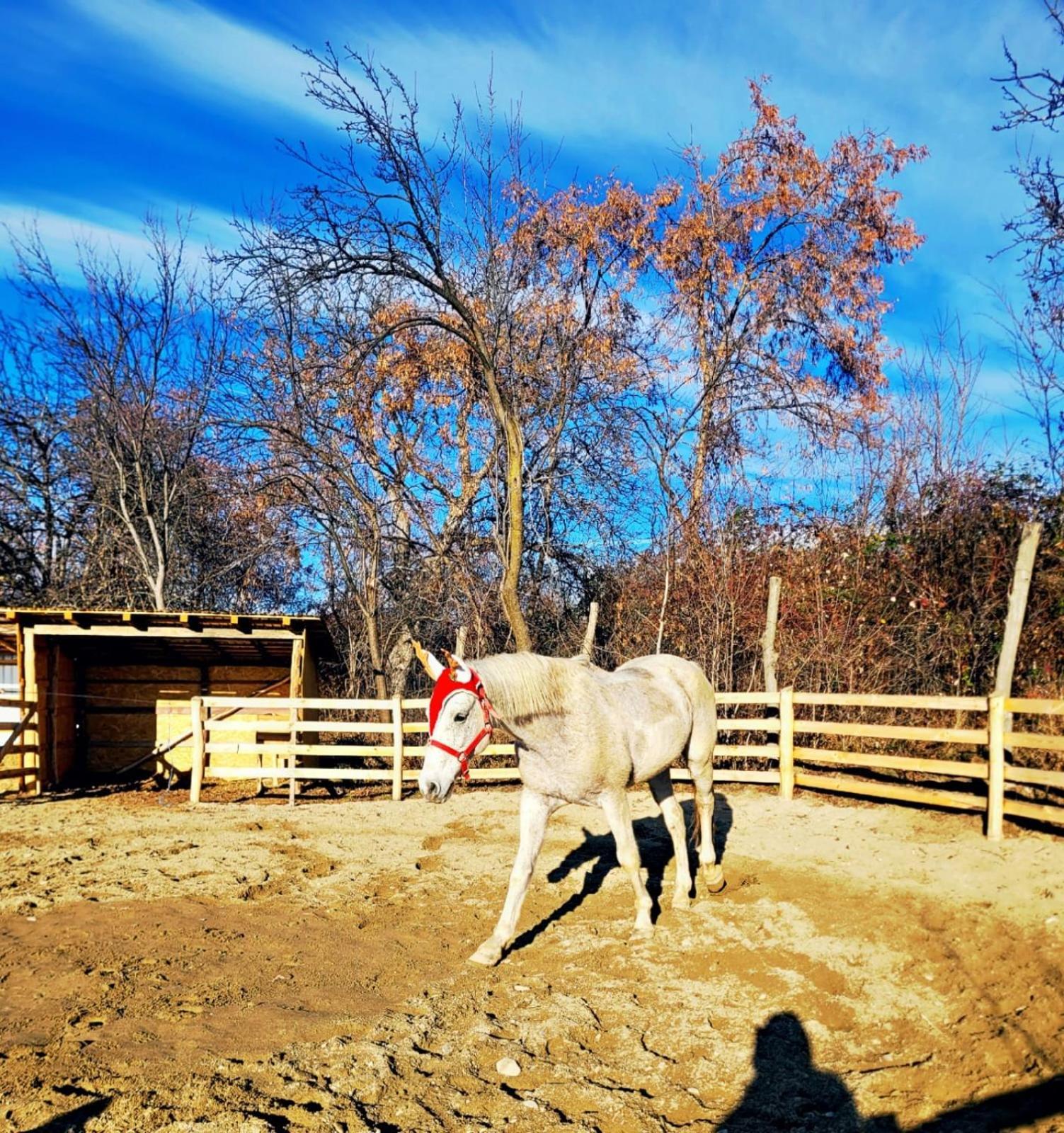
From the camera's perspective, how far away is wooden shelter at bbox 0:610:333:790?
11414mm

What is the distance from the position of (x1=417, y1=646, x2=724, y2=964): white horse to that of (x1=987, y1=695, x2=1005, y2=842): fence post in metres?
3.18

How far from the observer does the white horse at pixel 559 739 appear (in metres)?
4.61

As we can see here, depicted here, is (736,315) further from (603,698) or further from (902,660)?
(603,698)

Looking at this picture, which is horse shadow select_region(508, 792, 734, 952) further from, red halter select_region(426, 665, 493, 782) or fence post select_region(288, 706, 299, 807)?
fence post select_region(288, 706, 299, 807)

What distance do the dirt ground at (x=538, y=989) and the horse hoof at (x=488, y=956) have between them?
13cm

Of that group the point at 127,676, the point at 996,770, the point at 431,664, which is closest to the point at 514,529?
the point at 996,770

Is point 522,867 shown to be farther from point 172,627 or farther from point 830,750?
point 172,627

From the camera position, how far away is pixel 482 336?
36.7ft

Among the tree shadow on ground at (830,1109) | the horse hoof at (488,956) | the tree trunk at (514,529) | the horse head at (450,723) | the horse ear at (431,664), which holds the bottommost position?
the horse hoof at (488,956)

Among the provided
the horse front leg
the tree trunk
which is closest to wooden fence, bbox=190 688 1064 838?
the tree trunk

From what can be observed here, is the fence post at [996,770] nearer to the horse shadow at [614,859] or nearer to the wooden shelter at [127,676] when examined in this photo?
the horse shadow at [614,859]

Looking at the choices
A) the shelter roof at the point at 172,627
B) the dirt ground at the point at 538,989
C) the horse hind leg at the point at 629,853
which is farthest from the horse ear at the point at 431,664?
the shelter roof at the point at 172,627

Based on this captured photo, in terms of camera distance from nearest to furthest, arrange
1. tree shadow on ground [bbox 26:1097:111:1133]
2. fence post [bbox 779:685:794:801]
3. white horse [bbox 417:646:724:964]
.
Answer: tree shadow on ground [bbox 26:1097:111:1133] → white horse [bbox 417:646:724:964] → fence post [bbox 779:685:794:801]

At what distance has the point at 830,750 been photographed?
34.2 ft
